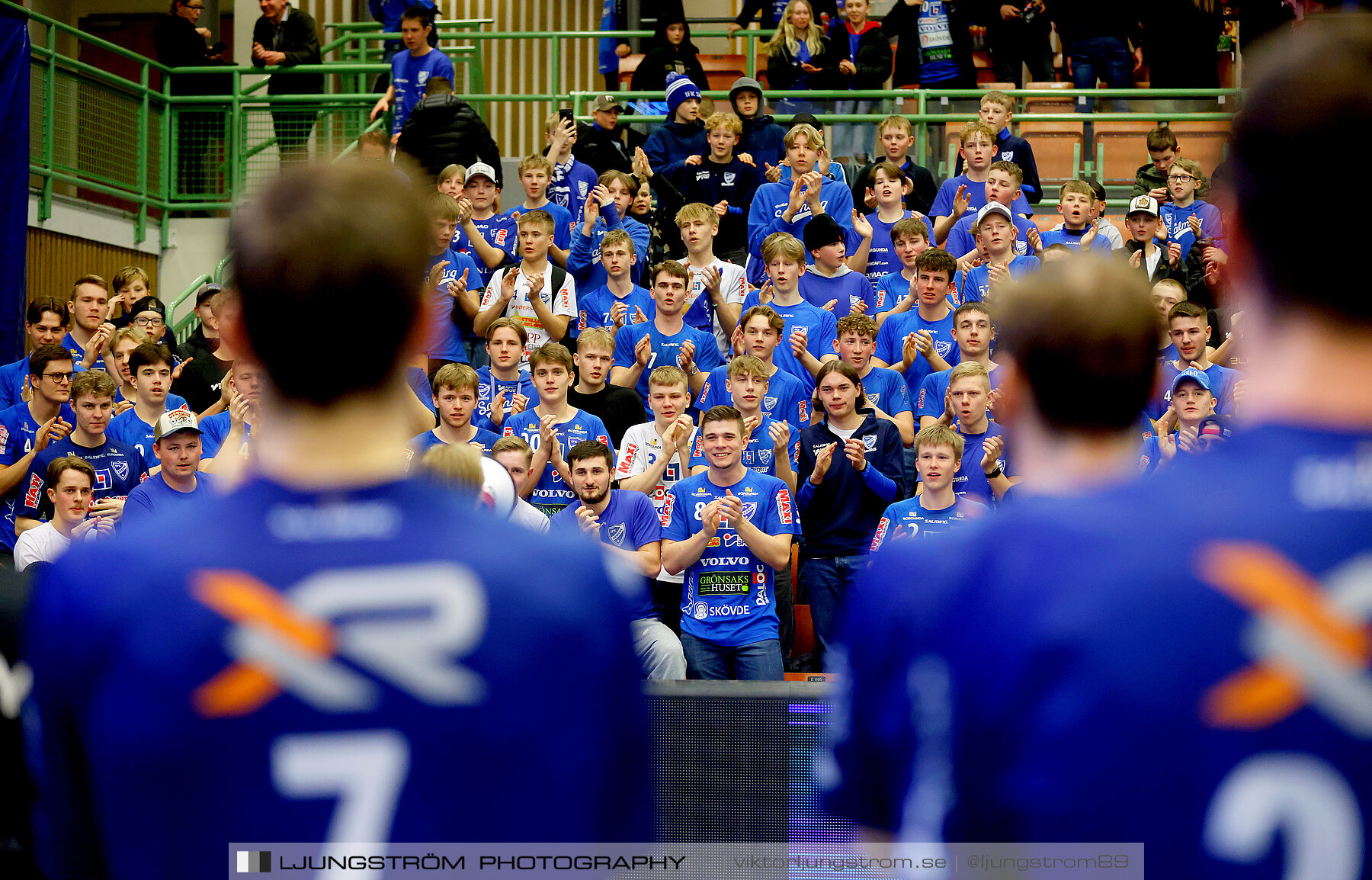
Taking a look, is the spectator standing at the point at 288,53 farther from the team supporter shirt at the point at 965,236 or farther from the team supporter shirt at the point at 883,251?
the team supporter shirt at the point at 965,236

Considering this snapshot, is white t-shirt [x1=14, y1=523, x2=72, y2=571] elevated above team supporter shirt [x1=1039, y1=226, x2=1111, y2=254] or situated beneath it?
situated beneath

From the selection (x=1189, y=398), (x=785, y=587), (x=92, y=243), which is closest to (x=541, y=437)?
(x=785, y=587)

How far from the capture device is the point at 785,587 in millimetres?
8750

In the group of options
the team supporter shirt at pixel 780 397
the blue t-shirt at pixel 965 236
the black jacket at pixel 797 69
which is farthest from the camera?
the black jacket at pixel 797 69

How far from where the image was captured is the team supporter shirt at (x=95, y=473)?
9117mm

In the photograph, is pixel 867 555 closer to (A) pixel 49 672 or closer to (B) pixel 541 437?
(B) pixel 541 437

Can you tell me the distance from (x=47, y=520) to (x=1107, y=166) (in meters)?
9.90

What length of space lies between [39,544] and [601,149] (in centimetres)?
682

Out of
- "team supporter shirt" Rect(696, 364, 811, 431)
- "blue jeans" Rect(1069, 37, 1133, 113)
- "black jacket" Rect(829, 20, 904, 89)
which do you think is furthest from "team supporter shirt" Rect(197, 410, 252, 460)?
"blue jeans" Rect(1069, 37, 1133, 113)

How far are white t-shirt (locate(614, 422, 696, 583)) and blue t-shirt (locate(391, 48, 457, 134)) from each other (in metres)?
6.37

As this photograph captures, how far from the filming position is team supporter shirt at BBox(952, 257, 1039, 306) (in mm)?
10773

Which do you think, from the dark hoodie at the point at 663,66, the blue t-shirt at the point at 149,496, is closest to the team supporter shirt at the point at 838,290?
the dark hoodie at the point at 663,66

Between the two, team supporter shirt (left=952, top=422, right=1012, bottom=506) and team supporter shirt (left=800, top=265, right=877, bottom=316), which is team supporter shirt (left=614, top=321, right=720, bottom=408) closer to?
team supporter shirt (left=800, top=265, right=877, bottom=316)

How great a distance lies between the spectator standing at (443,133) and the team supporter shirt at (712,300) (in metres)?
2.86
